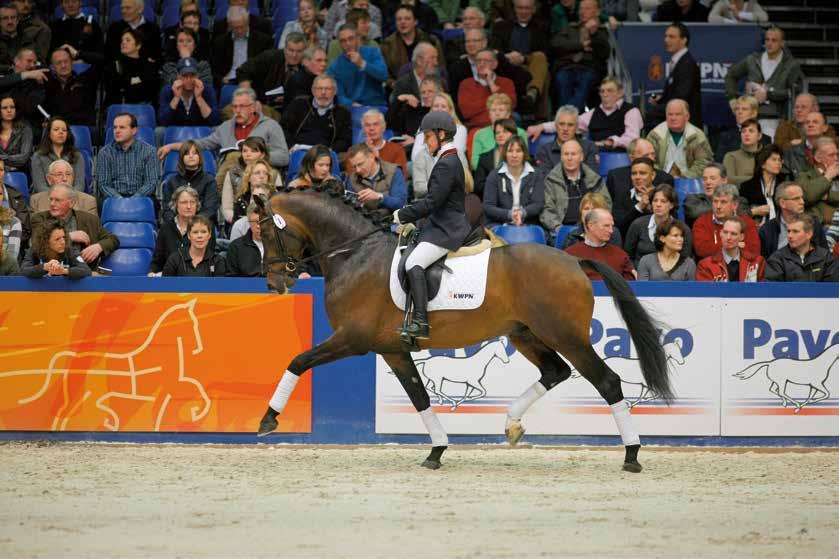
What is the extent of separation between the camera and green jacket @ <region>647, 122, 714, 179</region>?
1416 cm

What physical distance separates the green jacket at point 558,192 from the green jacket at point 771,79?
3710 millimetres

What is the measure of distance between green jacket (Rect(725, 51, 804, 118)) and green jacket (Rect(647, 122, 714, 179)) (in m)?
1.91

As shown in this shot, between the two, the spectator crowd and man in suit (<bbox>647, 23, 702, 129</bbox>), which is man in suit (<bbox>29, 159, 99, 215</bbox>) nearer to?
the spectator crowd

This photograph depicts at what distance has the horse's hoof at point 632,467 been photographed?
9578 mm

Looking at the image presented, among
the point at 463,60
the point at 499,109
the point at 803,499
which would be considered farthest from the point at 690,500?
the point at 463,60

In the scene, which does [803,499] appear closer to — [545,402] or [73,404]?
[545,402]

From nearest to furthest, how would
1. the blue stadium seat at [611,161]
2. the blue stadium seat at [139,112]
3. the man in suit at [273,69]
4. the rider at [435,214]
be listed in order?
the rider at [435,214]
the blue stadium seat at [611,161]
the blue stadium seat at [139,112]
the man in suit at [273,69]

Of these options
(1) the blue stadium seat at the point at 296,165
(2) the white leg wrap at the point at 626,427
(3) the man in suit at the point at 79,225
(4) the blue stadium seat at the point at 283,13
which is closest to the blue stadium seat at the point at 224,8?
(4) the blue stadium seat at the point at 283,13

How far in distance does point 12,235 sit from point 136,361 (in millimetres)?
2100

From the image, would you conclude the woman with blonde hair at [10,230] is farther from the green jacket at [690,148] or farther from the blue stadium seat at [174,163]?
the green jacket at [690,148]

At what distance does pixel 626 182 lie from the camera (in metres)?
13.3

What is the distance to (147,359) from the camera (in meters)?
10.8

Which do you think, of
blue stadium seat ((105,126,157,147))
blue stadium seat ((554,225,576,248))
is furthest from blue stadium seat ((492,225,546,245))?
blue stadium seat ((105,126,157,147))

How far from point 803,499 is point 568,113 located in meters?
6.19
